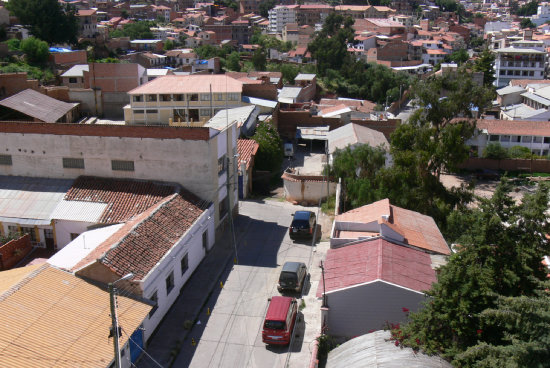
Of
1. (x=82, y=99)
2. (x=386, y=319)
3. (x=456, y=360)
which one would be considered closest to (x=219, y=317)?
(x=386, y=319)

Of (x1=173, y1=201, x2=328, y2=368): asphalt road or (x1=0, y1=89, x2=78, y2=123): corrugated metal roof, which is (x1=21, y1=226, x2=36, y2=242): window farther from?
(x1=0, y1=89, x2=78, y2=123): corrugated metal roof

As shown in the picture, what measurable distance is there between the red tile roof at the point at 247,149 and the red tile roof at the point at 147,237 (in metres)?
9.20

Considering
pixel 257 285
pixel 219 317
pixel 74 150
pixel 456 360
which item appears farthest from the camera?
pixel 74 150

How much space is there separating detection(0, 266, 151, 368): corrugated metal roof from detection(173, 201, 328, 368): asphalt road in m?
2.64

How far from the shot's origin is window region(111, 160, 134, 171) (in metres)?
25.5

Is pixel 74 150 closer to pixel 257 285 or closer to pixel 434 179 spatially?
pixel 257 285

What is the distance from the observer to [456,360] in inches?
563

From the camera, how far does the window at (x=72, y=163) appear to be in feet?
84.7


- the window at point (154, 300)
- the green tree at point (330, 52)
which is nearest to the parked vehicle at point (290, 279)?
the window at point (154, 300)

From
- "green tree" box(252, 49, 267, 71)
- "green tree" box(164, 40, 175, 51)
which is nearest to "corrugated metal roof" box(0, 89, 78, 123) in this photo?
"green tree" box(252, 49, 267, 71)

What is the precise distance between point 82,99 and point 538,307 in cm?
3974

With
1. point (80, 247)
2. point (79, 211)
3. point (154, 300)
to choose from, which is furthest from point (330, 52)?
point (154, 300)

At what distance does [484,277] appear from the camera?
15.5m

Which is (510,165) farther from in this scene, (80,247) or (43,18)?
(43,18)
